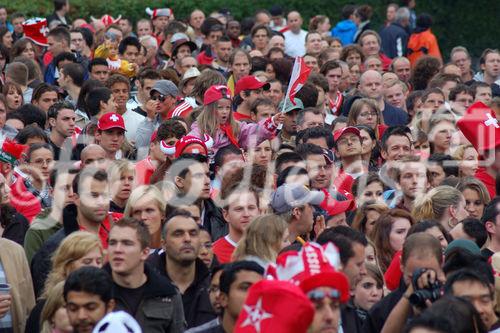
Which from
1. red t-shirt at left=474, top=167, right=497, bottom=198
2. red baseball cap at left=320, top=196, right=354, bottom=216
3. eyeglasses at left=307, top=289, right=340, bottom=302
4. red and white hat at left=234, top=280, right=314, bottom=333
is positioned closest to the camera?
red and white hat at left=234, top=280, right=314, bottom=333

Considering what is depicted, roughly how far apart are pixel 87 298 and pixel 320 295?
149cm

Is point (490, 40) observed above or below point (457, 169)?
below

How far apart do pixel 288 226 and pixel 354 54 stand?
9.29 meters

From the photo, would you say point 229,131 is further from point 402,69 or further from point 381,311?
point 402,69

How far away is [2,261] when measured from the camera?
9.51 metres

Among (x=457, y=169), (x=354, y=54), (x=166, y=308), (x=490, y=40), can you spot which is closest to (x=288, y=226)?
(x=166, y=308)

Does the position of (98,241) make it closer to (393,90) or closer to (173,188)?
(173,188)

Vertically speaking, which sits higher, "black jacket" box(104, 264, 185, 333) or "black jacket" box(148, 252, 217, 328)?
"black jacket" box(104, 264, 185, 333)

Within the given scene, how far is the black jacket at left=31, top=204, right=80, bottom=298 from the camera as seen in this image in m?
9.89

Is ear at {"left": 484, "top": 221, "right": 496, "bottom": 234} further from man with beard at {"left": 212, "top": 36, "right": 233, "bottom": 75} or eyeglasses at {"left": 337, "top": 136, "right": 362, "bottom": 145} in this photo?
man with beard at {"left": 212, "top": 36, "right": 233, "bottom": 75}

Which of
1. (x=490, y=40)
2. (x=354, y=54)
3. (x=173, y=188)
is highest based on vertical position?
(x=173, y=188)

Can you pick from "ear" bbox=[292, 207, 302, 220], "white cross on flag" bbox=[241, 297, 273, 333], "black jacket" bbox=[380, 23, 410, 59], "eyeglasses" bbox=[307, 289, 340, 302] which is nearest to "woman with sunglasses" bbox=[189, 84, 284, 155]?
"ear" bbox=[292, 207, 302, 220]

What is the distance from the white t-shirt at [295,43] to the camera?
22344mm

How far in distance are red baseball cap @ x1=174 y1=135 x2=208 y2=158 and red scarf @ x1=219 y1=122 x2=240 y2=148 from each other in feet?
3.97
